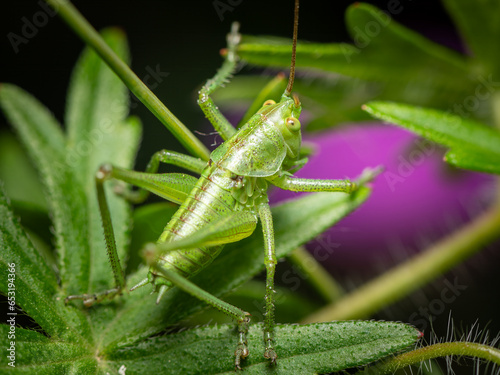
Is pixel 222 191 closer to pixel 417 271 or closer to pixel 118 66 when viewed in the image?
pixel 118 66

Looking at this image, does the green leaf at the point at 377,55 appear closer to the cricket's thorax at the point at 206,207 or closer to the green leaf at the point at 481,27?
A: the green leaf at the point at 481,27

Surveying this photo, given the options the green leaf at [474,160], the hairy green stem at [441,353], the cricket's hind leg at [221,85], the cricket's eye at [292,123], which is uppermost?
the cricket's hind leg at [221,85]

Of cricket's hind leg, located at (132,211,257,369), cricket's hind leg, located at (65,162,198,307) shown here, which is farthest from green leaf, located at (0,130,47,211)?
cricket's hind leg, located at (132,211,257,369)

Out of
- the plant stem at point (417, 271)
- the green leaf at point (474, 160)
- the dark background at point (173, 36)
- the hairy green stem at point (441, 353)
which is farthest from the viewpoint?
the dark background at point (173, 36)

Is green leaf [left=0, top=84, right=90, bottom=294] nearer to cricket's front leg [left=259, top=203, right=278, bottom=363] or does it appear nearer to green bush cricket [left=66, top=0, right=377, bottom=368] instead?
green bush cricket [left=66, top=0, right=377, bottom=368]

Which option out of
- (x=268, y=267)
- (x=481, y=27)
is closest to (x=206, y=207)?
(x=268, y=267)

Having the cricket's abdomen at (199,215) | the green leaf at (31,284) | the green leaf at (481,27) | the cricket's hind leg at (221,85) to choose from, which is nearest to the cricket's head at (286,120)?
the cricket's hind leg at (221,85)

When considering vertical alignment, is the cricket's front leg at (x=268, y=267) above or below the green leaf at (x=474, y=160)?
below

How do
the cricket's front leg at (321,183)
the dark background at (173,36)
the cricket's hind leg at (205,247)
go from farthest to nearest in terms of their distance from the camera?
the dark background at (173,36) → the cricket's front leg at (321,183) → the cricket's hind leg at (205,247)
